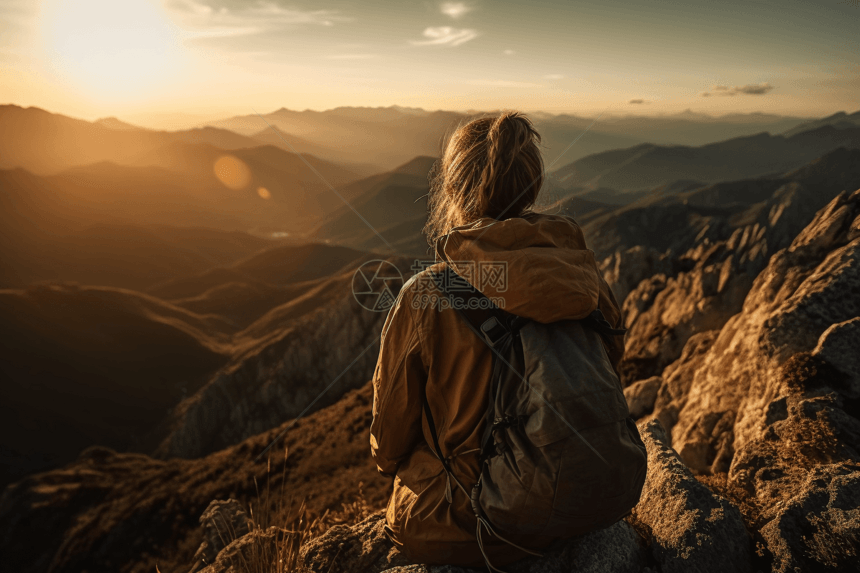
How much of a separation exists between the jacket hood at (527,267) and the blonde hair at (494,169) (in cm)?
40

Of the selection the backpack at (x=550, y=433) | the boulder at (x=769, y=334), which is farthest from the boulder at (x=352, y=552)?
the boulder at (x=769, y=334)

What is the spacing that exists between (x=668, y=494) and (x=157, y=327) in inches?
2759

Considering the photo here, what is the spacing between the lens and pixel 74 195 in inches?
6590

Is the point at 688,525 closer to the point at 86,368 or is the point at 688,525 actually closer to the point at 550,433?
the point at 550,433

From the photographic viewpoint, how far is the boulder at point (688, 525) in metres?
3.44

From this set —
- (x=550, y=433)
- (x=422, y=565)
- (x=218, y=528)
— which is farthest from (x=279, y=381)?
(x=550, y=433)

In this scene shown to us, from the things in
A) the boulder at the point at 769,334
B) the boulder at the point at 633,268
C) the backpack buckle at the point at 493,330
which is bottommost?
the boulder at the point at 633,268

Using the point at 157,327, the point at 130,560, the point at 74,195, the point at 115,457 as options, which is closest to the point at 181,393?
the point at 157,327

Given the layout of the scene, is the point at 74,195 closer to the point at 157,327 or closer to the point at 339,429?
the point at 157,327

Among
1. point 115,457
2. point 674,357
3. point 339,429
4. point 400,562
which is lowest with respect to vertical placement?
point 115,457

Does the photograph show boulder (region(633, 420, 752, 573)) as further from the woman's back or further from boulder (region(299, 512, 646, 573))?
the woman's back

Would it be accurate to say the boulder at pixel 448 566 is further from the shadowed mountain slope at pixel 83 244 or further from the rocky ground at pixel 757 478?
the shadowed mountain slope at pixel 83 244

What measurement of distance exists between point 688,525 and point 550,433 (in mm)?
2577

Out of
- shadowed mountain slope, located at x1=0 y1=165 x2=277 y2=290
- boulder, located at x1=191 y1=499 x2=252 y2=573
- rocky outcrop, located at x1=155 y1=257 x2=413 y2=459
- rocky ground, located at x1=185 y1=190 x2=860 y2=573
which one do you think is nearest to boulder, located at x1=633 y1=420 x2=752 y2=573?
rocky ground, located at x1=185 y1=190 x2=860 y2=573
